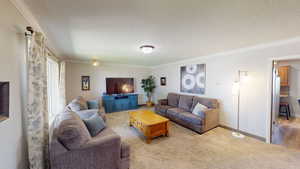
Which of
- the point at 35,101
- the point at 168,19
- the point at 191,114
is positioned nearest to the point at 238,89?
the point at 191,114

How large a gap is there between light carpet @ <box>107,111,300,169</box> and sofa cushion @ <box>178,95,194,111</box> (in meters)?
1.19

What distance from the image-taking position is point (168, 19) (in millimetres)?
1646

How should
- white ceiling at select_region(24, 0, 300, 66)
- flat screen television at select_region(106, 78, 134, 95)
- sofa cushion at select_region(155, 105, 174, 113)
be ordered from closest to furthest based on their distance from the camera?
white ceiling at select_region(24, 0, 300, 66) < sofa cushion at select_region(155, 105, 174, 113) < flat screen television at select_region(106, 78, 134, 95)

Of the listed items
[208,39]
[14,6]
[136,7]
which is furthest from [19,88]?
[208,39]

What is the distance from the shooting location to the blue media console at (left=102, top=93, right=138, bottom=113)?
520 centimetres

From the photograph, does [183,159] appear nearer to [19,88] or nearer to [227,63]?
[19,88]

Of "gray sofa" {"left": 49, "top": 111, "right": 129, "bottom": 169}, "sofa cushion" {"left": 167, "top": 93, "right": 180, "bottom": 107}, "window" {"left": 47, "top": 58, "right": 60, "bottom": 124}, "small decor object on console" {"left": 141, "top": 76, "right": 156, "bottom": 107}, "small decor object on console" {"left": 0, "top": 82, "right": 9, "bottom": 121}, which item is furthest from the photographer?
"small decor object on console" {"left": 141, "top": 76, "right": 156, "bottom": 107}

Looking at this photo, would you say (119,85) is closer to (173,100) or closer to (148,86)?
(148,86)

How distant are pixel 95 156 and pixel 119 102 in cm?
389

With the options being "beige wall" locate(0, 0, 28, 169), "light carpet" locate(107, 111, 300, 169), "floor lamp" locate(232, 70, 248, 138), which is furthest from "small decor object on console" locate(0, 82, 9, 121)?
"floor lamp" locate(232, 70, 248, 138)

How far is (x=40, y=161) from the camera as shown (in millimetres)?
1446

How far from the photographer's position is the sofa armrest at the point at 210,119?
3130 millimetres

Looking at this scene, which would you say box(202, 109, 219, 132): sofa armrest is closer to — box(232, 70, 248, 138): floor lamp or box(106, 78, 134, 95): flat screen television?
box(232, 70, 248, 138): floor lamp

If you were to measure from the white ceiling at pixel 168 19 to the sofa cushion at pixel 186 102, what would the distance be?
2.37m
